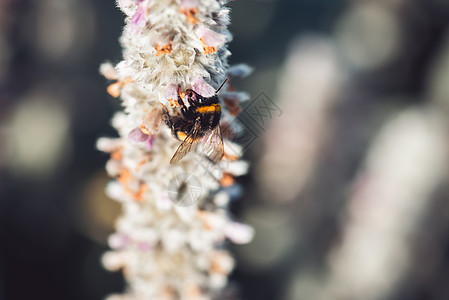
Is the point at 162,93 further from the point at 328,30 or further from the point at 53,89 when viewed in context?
the point at 328,30

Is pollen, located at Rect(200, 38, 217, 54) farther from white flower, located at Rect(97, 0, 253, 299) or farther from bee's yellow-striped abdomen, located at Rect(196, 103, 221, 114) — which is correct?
bee's yellow-striped abdomen, located at Rect(196, 103, 221, 114)

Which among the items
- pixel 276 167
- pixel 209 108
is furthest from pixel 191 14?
pixel 276 167

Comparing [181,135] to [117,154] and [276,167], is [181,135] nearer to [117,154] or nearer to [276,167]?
[117,154]

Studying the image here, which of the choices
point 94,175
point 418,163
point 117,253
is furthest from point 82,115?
point 418,163

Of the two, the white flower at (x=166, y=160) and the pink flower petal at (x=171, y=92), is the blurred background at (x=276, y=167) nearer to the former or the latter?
the white flower at (x=166, y=160)

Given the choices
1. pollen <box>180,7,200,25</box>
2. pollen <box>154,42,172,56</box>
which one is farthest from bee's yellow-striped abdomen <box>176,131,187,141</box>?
pollen <box>180,7,200,25</box>

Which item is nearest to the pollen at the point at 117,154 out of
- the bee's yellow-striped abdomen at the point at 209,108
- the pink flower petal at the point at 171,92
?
the bee's yellow-striped abdomen at the point at 209,108

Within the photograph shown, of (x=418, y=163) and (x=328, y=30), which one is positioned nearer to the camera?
(x=418, y=163)
